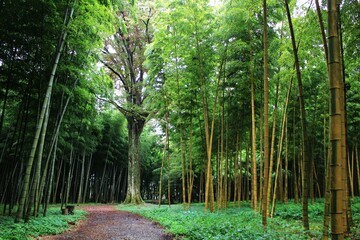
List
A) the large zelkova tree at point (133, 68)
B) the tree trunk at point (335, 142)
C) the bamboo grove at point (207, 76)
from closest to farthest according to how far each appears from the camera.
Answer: the tree trunk at point (335, 142) → the bamboo grove at point (207, 76) → the large zelkova tree at point (133, 68)

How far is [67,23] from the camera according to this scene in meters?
4.98

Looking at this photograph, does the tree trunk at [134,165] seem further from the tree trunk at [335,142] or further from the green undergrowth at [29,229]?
the tree trunk at [335,142]

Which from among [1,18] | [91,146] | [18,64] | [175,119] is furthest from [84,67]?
[91,146]

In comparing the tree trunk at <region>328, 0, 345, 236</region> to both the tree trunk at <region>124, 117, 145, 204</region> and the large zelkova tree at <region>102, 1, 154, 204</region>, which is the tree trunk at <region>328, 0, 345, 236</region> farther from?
the tree trunk at <region>124, 117, 145, 204</region>

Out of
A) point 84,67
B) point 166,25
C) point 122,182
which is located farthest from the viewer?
point 122,182

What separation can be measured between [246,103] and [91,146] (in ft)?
28.3

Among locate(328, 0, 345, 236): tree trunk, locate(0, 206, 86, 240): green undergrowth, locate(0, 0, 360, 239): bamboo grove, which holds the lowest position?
locate(0, 206, 86, 240): green undergrowth

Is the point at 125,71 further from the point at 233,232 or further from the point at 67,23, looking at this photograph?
the point at 233,232

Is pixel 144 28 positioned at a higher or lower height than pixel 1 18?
higher

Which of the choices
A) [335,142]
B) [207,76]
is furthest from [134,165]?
[335,142]

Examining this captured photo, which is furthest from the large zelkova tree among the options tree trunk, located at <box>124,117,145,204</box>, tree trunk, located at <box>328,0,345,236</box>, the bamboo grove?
tree trunk, located at <box>328,0,345,236</box>

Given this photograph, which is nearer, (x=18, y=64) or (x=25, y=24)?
(x=25, y=24)

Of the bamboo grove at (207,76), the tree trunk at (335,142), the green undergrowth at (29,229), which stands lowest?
the green undergrowth at (29,229)

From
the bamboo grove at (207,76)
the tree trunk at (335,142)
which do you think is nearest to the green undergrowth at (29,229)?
the bamboo grove at (207,76)
